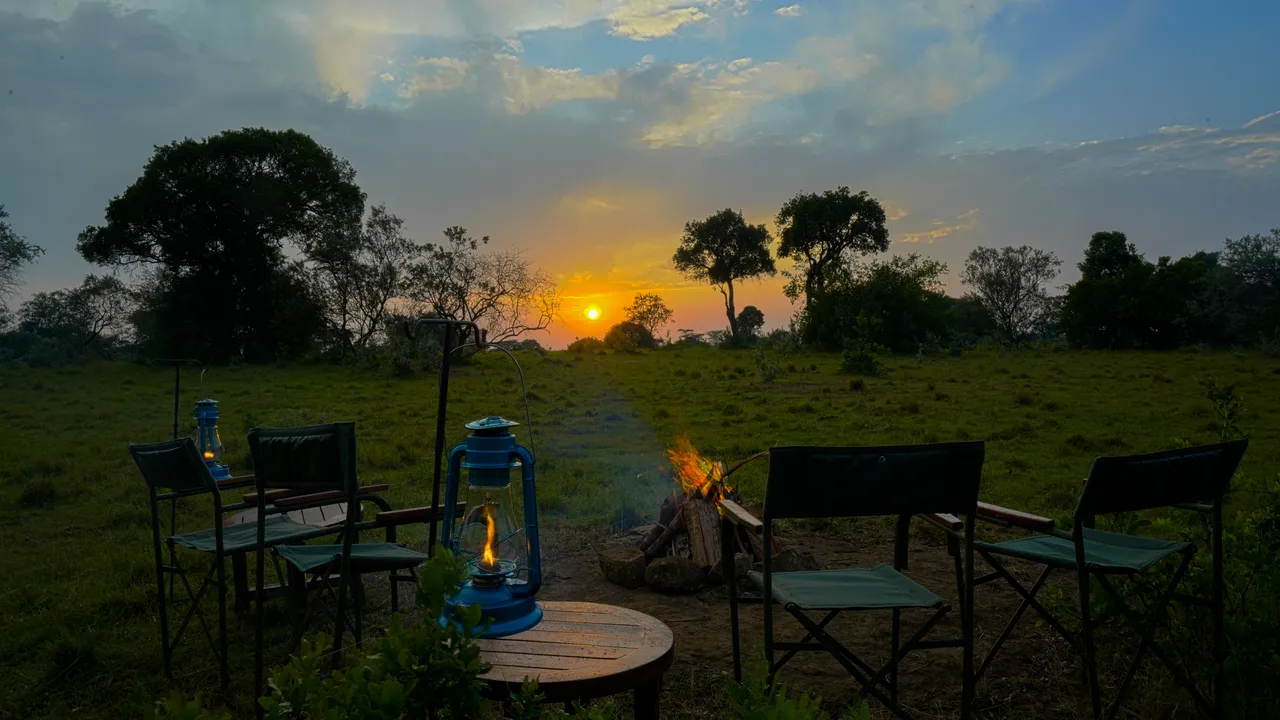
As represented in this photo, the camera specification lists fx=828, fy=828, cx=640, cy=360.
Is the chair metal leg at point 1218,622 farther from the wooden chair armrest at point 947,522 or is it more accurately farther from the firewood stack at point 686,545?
the firewood stack at point 686,545

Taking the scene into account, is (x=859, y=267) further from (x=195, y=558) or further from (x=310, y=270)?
(x=195, y=558)

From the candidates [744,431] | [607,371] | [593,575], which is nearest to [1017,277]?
[607,371]

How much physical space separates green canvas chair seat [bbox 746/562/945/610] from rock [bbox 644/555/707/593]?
179 centimetres

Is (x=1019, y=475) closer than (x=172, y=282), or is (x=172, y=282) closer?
(x=1019, y=475)

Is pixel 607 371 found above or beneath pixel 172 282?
beneath

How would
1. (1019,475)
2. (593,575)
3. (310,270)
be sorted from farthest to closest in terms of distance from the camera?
(310,270) → (1019,475) → (593,575)

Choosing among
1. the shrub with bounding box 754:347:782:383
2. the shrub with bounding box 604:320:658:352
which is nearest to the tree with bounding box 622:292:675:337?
the shrub with bounding box 604:320:658:352

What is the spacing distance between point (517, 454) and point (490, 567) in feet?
1.24

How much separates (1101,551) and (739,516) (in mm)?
1434

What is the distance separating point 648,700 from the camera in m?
2.38

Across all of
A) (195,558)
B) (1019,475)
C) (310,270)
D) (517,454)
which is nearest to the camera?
(517,454)

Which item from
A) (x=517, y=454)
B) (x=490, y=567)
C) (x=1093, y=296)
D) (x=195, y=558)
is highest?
(x=1093, y=296)

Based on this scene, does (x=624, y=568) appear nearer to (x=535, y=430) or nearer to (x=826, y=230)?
(x=535, y=430)

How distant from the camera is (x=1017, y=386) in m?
16.5
